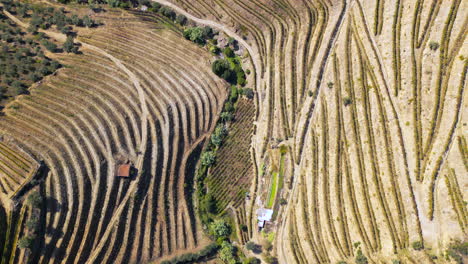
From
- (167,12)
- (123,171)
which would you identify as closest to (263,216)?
(123,171)

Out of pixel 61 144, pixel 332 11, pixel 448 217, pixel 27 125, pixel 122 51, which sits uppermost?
pixel 332 11

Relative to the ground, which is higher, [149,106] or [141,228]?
[149,106]

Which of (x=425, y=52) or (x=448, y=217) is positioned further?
(x=425, y=52)

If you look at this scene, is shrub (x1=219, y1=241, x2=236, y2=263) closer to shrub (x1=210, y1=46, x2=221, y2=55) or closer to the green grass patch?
the green grass patch

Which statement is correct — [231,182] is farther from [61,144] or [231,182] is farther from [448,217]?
[448,217]

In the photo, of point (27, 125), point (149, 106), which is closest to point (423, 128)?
point (149, 106)

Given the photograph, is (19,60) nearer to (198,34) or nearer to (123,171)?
(123,171)

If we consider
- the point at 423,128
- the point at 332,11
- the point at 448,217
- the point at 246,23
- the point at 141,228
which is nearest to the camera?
the point at 448,217
